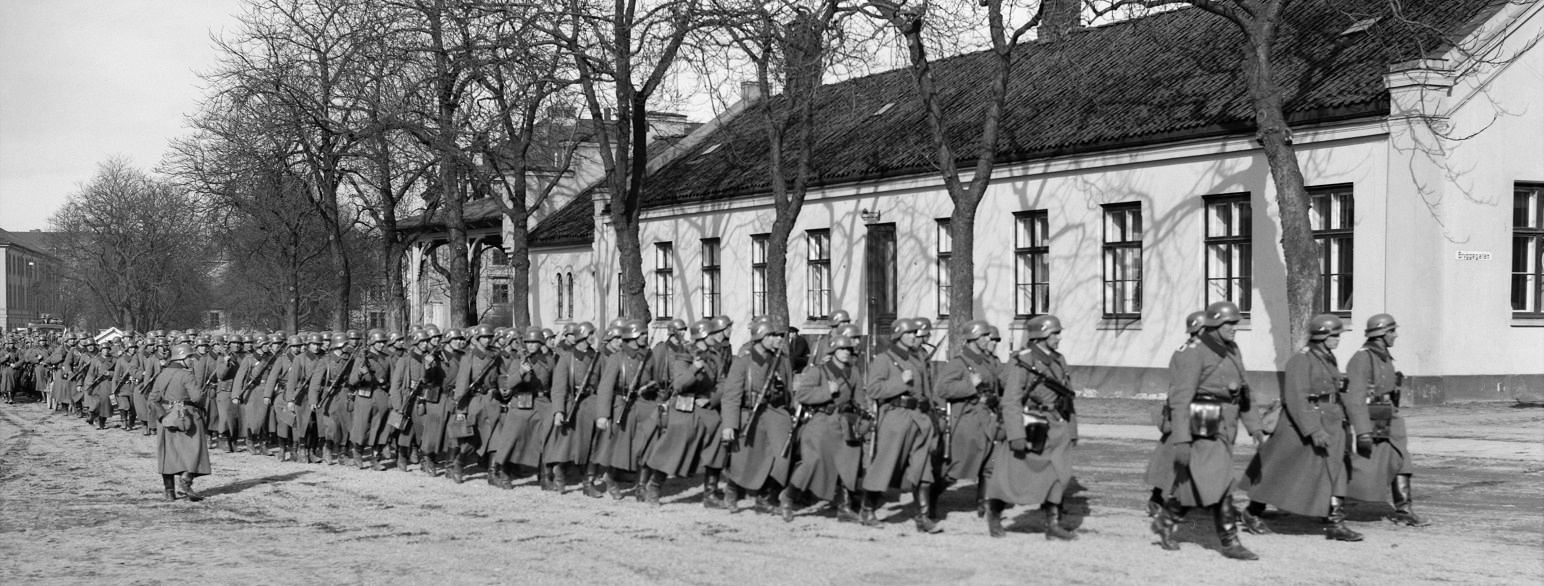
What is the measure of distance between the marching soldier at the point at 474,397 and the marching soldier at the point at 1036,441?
23.4ft

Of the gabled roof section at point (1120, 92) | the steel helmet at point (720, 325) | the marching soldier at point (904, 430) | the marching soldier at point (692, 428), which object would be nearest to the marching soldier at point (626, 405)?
the marching soldier at point (692, 428)

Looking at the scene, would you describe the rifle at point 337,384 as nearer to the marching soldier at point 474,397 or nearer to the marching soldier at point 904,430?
the marching soldier at point 474,397

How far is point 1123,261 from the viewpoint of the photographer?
2603cm

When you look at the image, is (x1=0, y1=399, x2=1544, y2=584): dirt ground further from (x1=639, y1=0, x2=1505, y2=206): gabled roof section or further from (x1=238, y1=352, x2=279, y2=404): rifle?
(x1=639, y1=0, x2=1505, y2=206): gabled roof section

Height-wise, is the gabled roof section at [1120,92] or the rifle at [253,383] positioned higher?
the gabled roof section at [1120,92]

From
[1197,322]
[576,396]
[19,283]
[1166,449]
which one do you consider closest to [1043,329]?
[1197,322]

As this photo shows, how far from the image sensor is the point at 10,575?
406 inches

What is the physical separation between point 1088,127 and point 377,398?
1469 centimetres

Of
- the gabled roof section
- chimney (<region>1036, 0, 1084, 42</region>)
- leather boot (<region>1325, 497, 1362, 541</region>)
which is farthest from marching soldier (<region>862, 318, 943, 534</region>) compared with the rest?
chimney (<region>1036, 0, 1084, 42</region>)

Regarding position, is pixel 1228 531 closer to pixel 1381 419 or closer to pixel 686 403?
pixel 1381 419

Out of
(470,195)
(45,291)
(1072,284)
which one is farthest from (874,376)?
(45,291)

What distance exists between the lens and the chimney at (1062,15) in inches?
857

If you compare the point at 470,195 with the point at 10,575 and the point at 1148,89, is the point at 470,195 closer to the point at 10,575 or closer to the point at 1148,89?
the point at 1148,89

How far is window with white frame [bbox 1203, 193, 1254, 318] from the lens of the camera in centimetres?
2367
